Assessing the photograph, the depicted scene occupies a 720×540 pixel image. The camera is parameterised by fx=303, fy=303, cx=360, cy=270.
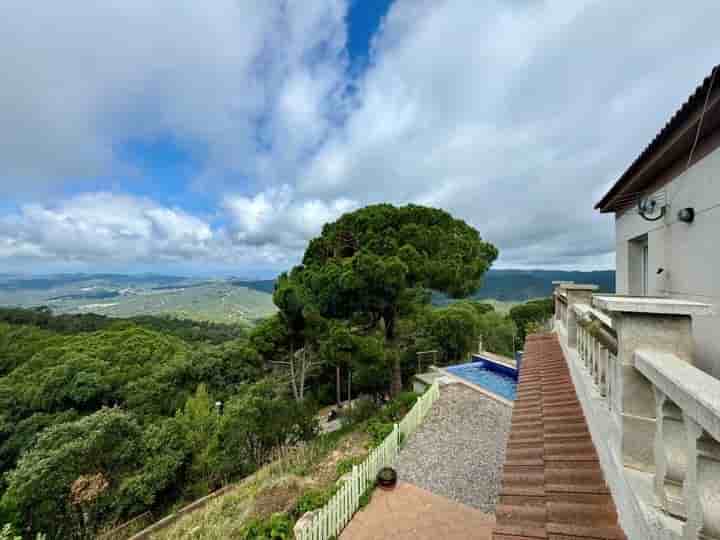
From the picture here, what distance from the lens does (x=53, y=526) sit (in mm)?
7668

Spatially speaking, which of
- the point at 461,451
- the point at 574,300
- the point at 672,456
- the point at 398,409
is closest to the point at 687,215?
the point at 574,300

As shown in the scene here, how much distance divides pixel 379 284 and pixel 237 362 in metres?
16.8

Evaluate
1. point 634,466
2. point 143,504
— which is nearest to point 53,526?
point 143,504

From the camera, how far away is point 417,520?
5.61 metres

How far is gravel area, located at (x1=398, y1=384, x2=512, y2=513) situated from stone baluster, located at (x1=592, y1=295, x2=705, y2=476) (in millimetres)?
6006

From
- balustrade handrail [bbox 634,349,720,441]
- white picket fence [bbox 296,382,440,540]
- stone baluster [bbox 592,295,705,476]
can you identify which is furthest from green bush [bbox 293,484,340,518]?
balustrade handrail [bbox 634,349,720,441]

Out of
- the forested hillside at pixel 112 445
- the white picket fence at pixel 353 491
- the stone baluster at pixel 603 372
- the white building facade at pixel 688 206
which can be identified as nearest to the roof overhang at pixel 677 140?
the white building facade at pixel 688 206

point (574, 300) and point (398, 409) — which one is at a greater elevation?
point (574, 300)

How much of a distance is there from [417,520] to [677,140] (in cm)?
680

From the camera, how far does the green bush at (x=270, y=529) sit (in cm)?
519

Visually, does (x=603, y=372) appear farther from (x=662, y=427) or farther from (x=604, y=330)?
(x=662, y=427)

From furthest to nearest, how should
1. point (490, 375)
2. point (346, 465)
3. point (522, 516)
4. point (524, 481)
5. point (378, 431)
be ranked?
point (490, 375) → point (378, 431) → point (346, 465) → point (524, 481) → point (522, 516)

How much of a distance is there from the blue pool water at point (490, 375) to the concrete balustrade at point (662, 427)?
1250 cm

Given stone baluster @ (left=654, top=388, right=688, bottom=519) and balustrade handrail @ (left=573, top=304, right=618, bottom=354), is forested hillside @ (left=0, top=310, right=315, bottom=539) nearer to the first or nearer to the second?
balustrade handrail @ (left=573, top=304, right=618, bottom=354)
